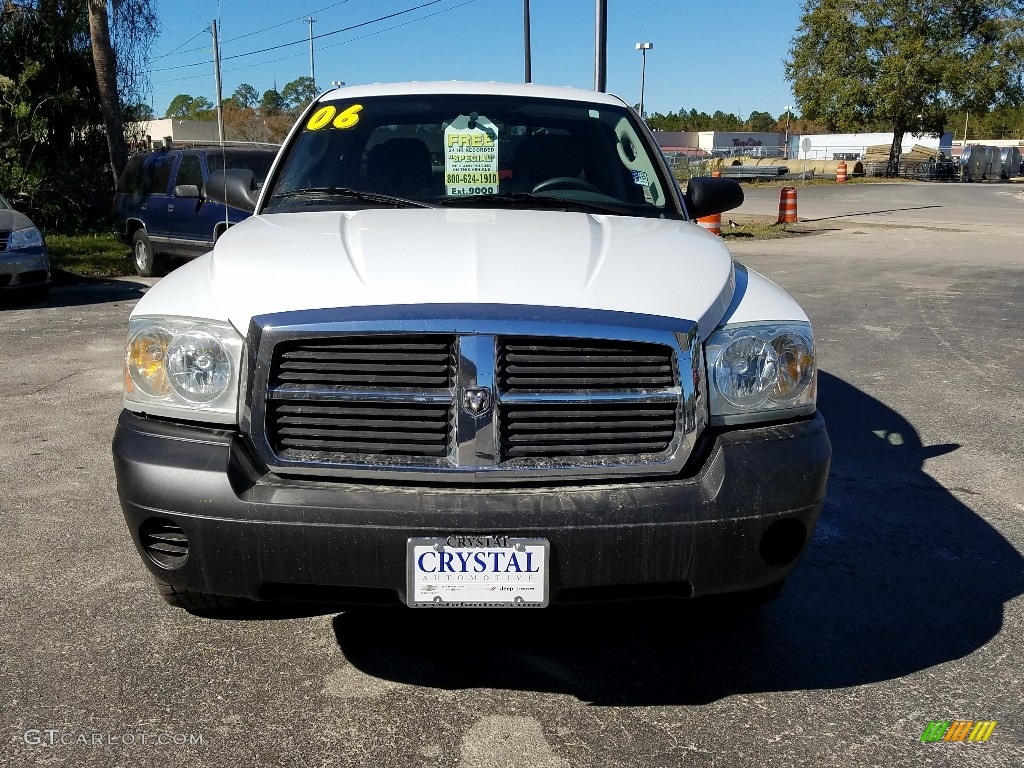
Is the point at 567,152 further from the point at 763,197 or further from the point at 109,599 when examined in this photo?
the point at 763,197

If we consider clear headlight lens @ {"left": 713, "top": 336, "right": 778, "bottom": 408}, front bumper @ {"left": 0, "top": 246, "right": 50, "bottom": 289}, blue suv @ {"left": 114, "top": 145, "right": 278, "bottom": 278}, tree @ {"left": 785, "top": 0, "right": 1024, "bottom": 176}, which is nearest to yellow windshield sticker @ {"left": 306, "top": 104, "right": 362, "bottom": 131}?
clear headlight lens @ {"left": 713, "top": 336, "right": 778, "bottom": 408}

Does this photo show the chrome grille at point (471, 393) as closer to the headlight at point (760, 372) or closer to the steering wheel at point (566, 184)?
the headlight at point (760, 372)

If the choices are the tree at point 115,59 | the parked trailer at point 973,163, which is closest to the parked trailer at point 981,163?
the parked trailer at point 973,163

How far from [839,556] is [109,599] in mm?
2777

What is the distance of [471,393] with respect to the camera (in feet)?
8.30

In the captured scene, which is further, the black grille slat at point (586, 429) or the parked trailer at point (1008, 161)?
the parked trailer at point (1008, 161)

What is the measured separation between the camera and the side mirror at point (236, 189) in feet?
14.0

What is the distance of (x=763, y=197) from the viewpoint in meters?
35.1

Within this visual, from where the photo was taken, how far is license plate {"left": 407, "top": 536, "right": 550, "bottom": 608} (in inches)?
97.7

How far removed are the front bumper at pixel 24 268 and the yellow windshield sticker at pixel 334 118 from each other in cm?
753

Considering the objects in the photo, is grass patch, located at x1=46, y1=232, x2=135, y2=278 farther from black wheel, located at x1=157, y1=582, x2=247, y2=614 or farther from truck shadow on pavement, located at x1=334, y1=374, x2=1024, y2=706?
truck shadow on pavement, located at x1=334, y1=374, x2=1024, y2=706

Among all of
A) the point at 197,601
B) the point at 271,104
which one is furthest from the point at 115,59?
the point at 271,104

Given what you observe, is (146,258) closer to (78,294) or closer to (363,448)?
(78,294)

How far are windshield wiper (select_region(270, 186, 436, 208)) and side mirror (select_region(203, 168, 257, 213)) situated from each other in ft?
1.06
